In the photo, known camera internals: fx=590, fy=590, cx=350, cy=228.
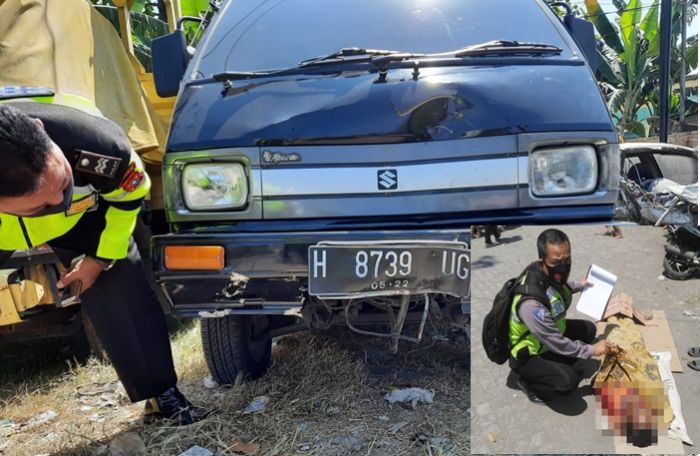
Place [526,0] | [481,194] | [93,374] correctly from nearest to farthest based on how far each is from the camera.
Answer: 1. [481,194]
2. [526,0]
3. [93,374]

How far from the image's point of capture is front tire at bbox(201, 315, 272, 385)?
279cm

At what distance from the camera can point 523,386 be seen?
6.59ft

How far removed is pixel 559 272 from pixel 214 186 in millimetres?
1341

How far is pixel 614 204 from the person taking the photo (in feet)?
7.63

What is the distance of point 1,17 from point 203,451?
8.27ft

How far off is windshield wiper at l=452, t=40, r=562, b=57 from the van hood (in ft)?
0.36

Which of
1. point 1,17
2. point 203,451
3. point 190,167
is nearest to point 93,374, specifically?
point 203,451

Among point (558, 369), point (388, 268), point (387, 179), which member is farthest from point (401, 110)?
point (558, 369)

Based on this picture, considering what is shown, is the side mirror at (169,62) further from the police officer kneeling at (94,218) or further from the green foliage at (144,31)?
the green foliage at (144,31)

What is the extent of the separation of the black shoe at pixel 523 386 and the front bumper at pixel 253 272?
0.50 metres

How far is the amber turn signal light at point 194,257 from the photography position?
Result: 2.22 m

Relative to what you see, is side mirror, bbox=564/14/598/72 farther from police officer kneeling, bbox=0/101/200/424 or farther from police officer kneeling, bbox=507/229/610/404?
police officer kneeling, bbox=0/101/200/424

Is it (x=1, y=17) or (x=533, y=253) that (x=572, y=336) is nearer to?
(x=533, y=253)

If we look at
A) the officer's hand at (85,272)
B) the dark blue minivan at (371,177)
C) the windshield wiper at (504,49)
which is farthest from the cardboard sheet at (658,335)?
Result: the officer's hand at (85,272)
